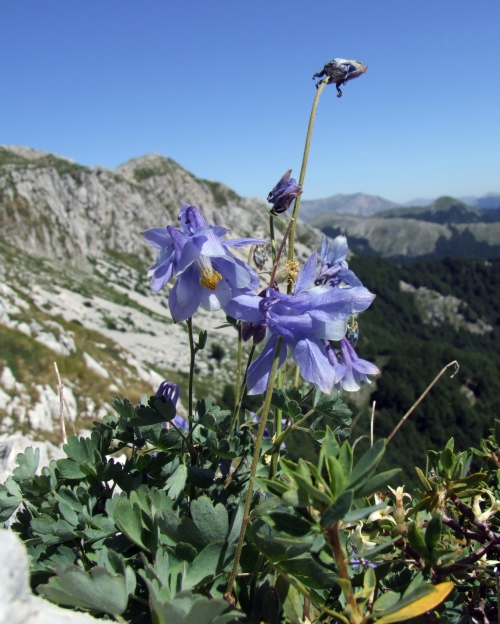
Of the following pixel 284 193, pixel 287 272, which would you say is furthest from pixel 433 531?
pixel 284 193

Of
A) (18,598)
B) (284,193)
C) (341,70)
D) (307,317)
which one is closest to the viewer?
(18,598)

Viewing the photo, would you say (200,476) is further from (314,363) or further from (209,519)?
(314,363)

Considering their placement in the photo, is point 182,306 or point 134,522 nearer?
point 134,522

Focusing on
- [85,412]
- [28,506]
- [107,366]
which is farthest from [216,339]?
[28,506]

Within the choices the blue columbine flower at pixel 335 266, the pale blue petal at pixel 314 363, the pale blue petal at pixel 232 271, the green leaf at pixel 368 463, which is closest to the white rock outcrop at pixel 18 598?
the green leaf at pixel 368 463

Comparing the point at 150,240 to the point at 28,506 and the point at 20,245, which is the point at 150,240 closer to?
the point at 28,506

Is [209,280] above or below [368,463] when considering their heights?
above

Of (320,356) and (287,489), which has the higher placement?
(320,356)
